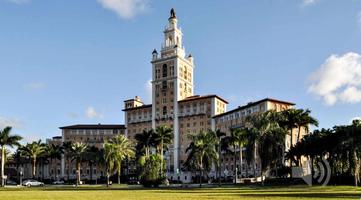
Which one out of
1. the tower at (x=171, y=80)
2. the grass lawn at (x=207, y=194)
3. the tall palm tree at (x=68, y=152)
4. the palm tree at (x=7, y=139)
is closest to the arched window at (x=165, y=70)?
the tower at (x=171, y=80)

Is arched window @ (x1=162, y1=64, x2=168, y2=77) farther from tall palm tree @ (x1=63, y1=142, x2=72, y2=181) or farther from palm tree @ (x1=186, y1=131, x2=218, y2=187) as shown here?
palm tree @ (x1=186, y1=131, x2=218, y2=187)

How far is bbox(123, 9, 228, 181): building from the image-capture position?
570ft

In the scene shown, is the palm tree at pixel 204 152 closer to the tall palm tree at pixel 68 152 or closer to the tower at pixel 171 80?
the tall palm tree at pixel 68 152

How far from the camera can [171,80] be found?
180m

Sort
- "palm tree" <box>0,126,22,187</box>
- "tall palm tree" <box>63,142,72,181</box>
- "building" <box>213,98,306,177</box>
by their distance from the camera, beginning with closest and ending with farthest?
1. "palm tree" <box>0,126,22,187</box>
2. "building" <box>213,98,306,177</box>
3. "tall palm tree" <box>63,142,72,181</box>

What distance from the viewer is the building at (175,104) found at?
570ft

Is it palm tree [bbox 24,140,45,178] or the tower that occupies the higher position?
the tower

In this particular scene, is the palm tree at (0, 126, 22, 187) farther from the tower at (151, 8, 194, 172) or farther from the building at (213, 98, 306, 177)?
the tower at (151, 8, 194, 172)

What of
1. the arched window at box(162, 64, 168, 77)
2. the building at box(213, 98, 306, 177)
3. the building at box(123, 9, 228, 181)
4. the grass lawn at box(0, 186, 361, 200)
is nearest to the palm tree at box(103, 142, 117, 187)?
the grass lawn at box(0, 186, 361, 200)

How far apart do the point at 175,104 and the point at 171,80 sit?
909 cm

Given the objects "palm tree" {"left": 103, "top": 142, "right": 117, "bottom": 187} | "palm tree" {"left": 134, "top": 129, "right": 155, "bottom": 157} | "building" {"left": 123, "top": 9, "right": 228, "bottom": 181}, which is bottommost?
"palm tree" {"left": 103, "top": 142, "right": 117, "bottom": 187}

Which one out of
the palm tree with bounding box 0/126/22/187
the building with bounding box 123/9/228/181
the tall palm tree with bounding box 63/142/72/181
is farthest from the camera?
the building with bounding box 123/9/228/181

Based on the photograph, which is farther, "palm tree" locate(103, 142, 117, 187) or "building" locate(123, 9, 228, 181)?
"building" locate(123, 9, 228, 181)

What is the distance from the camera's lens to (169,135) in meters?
130
